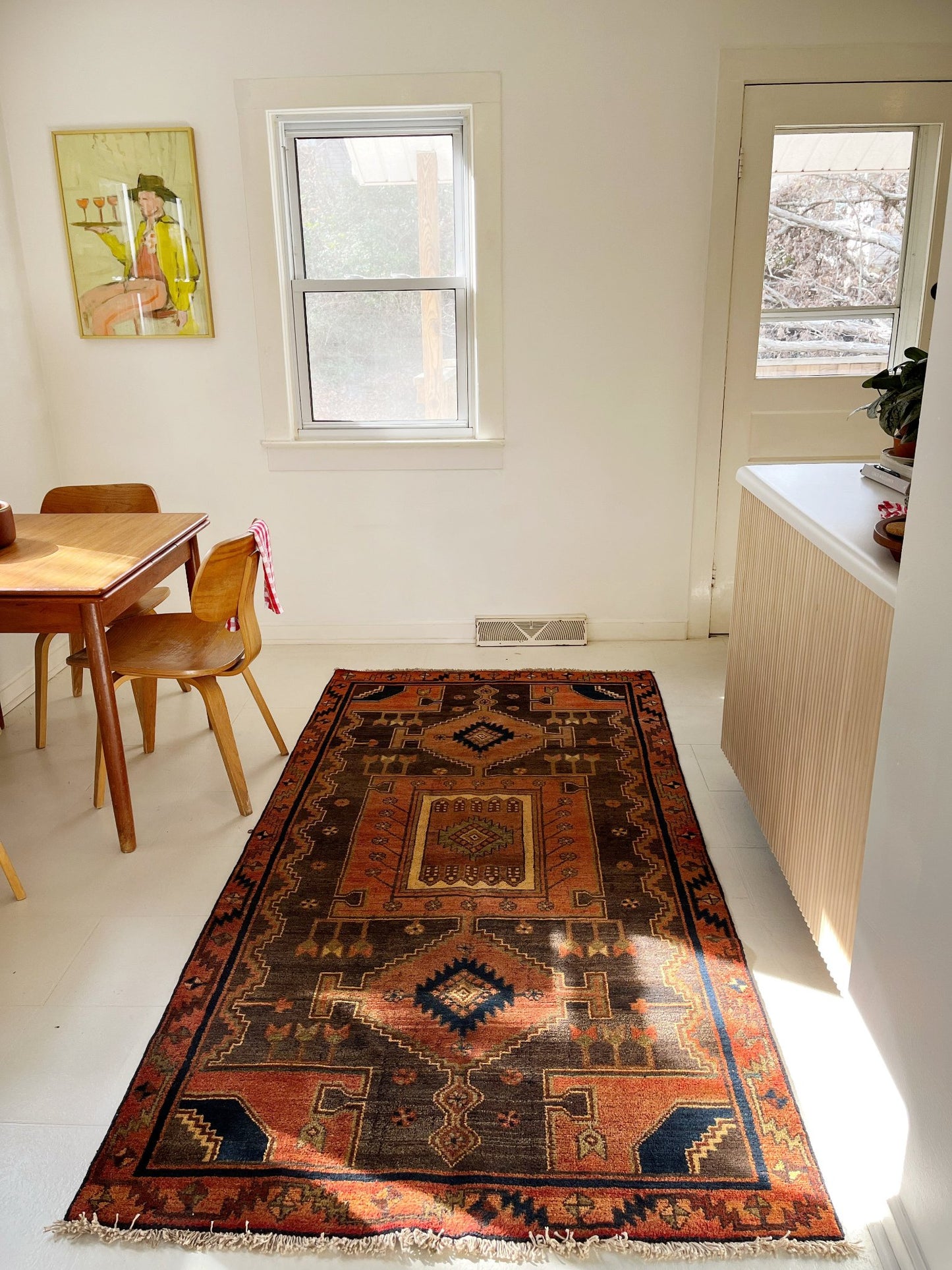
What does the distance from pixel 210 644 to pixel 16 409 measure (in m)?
1.55

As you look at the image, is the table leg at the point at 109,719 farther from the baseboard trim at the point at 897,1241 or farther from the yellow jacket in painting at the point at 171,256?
the baseboard trim at the point at 897,1241

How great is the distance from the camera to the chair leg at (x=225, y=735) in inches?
105

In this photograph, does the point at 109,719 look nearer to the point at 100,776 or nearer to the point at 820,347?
the point at 100,776

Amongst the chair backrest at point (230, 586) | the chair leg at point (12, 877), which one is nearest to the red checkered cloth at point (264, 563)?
the chair backrest at point (230, 586)

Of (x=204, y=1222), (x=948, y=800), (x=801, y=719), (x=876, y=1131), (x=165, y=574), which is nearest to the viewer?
(x=948, y=800)

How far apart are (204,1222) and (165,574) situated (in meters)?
1.78

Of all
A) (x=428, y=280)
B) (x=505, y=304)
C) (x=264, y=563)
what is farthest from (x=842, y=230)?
(x=264, y=563)

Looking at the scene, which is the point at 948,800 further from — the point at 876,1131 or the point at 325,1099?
the point at 325,1099

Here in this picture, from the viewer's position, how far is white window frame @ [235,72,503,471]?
3.40 meters

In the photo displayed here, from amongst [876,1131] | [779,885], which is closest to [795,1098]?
[876,1131]

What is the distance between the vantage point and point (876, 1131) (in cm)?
166

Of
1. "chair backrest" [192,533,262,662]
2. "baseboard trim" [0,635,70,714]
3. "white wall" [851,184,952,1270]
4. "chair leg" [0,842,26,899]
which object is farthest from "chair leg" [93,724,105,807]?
"white wall" [851,184,952,1270]

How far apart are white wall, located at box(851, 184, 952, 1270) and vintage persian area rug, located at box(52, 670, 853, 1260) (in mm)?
255

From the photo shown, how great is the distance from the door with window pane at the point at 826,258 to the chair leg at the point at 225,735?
2.20 metres
